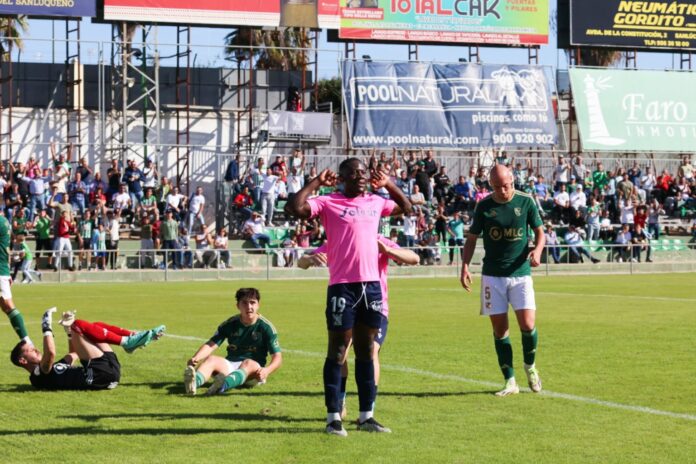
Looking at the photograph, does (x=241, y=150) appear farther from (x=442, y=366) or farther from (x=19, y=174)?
(x=442, y=366)

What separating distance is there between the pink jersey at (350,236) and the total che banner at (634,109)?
42.5 metres

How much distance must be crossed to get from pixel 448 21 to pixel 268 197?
14.7m

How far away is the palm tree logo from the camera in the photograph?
167 feet

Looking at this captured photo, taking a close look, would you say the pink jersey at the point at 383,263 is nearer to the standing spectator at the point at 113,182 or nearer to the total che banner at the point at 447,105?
the standing spectator at the point at 113,182

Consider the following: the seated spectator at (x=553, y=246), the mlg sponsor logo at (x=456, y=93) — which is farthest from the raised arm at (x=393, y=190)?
the mlg sponsor logo at (x=456, y=93)

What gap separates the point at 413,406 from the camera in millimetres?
10398

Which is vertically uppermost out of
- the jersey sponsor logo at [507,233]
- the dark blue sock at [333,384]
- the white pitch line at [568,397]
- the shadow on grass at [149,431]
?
the jersey sponsor logo at [507,233]

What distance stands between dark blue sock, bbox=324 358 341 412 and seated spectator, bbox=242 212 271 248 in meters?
29.4

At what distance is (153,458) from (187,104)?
4040cm

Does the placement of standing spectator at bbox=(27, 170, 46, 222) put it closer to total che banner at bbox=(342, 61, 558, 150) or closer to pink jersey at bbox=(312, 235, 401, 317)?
total che banner at bbox=(342, 61, 558, 150)

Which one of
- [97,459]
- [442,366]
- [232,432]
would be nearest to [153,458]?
[97,459]

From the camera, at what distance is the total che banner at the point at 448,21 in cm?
4884

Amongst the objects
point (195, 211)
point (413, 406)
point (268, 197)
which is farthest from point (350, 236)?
point (268, 197)

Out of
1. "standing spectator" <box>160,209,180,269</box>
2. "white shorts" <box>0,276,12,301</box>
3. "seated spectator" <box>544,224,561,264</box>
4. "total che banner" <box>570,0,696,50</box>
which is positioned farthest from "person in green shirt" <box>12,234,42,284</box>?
"total che banner" <box>570,0,696,50</box>
